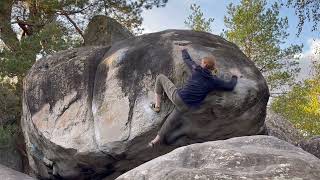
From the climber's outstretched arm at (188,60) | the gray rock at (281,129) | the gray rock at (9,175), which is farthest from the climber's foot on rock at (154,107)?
the gray rock at (281,129)

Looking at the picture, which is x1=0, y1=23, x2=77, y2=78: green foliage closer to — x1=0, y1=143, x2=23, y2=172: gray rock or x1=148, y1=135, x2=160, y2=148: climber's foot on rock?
x1=0, y1=143, x2=23, y2=172: gray rock

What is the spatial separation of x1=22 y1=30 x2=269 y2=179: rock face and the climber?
0.52ft

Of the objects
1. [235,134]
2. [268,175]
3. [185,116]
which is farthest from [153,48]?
[268,175]

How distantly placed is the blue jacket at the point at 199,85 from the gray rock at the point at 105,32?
6.69 metres

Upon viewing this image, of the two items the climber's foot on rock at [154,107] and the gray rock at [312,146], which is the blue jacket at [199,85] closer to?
the climber's foot on rock at [154,107]

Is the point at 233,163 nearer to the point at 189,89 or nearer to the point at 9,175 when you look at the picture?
the point at 189,89

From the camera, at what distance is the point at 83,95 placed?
10.0 meters

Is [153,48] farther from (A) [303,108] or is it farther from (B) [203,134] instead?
(A) [303,108]

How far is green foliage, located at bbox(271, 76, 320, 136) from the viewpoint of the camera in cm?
2919

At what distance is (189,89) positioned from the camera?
8766 millimetres

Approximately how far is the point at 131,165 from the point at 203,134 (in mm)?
1574

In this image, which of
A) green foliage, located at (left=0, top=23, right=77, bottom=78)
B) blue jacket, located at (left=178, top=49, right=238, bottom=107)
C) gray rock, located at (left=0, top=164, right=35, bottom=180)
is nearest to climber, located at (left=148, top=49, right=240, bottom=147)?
blue jacket, located at (left=178, top=49, right=238, bottom=107)

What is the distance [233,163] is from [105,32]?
36.0ft

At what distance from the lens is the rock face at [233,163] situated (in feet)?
14.8
